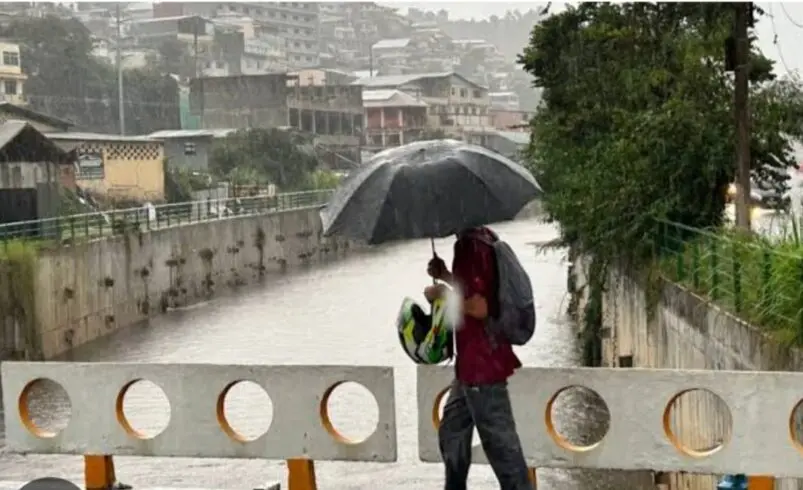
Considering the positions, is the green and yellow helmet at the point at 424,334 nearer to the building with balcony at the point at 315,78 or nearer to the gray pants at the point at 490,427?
the gray pants at the point at 490,427

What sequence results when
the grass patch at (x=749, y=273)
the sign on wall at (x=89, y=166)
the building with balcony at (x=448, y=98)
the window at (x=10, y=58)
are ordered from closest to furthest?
the grass patch at (x=749, y=273) → the sign on wall at (x=89, y=166) → the window at (x=10, y=58) → the building with balcony at (x=448, y=98)

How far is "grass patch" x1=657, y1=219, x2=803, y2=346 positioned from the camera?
412 inches

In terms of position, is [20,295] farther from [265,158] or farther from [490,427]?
[265,158]

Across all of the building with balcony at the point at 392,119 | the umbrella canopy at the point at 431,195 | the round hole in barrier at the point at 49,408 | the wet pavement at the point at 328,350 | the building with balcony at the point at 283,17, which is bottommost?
the wet pavement at the point at 328,350

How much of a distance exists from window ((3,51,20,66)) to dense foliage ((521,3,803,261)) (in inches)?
1426

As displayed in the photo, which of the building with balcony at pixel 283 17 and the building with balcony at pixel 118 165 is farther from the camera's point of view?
the building with balcony at pixel 283 17

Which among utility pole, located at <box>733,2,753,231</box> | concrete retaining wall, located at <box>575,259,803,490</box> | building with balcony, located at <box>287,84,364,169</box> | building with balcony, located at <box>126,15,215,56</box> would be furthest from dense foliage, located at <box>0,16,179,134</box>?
utility pole, located at <box>733,2,753,231</box>

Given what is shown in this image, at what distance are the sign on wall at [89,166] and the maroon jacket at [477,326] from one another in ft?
125

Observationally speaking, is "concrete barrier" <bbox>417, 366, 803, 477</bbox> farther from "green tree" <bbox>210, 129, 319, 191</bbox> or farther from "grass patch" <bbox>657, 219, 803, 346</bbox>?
"green tree" <bbox>210, 129, 319, 191</bbox>

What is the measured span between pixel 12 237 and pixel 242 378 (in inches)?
980

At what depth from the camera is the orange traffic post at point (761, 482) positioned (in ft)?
21.0

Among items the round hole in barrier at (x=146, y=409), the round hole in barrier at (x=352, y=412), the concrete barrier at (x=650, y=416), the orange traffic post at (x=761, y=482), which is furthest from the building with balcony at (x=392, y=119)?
the orange traffic post at (x=761, y=482)

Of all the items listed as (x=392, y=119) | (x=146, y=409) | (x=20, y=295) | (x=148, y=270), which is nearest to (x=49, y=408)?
(x=146, y=409)

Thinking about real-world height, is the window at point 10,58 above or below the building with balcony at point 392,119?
above
